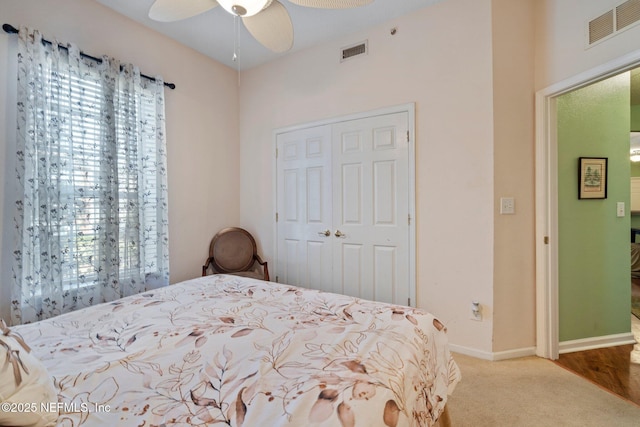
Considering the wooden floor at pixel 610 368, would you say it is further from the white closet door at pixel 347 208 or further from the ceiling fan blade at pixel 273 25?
the ceiling fan blade at pixel 273 25

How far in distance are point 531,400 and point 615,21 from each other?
239 cm

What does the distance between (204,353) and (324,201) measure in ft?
6.82

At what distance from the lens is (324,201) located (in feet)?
9.71

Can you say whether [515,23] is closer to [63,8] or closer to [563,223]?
[563,223]

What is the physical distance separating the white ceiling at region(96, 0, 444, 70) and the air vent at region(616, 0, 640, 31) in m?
1.18

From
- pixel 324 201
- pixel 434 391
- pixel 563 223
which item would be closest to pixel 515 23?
pixel 563 223

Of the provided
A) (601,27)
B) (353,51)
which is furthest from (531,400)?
(353,51)

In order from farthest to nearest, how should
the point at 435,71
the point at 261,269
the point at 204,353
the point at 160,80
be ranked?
1. the point at 261,269
2. the point at 160,80
3. the point at 435,71
4. the point at 204,353

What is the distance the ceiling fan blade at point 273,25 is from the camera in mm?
1741

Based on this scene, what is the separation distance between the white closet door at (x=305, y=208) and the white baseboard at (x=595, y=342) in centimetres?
204

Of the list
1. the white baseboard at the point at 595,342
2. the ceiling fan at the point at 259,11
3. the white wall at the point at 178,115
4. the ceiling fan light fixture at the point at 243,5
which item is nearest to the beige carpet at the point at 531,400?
the white baseboard at the point at 595,342

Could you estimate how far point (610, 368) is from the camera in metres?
2.13

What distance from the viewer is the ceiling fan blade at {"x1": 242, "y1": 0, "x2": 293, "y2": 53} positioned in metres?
1.74

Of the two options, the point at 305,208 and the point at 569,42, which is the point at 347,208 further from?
the point at 569,42
